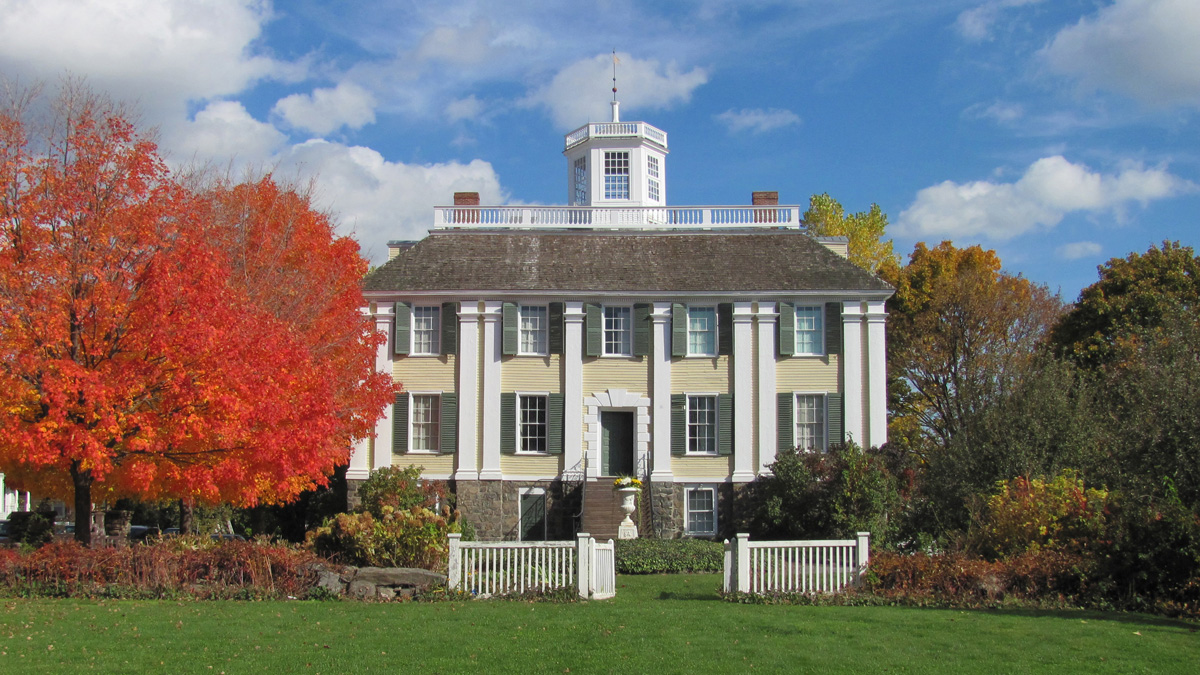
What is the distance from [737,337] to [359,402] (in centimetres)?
992

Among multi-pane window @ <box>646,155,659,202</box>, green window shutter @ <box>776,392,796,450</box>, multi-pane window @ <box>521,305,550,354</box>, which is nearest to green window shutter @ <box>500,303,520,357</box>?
multi-pane window @ <box>521,305,550,354</box>

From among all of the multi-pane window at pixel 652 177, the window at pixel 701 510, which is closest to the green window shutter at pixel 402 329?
the window at pixel 701 510

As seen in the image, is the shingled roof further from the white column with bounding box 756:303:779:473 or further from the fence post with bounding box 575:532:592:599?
the fence post with bounding box 575:532:592:599

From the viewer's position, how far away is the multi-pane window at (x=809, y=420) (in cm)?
2580

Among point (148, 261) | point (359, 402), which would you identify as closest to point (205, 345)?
point (148, 261)

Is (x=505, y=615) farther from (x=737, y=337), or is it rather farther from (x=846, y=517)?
(x=737, y=337)

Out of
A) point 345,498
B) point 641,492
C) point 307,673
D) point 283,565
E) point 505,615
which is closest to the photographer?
point 307,673

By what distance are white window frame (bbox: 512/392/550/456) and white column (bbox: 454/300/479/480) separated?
42.7 inches

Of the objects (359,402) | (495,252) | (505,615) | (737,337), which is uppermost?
(495,252)

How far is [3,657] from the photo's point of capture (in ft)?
31.1

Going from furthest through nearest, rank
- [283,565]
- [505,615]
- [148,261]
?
[148,261], [283,565], [505,615]

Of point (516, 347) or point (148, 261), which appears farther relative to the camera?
point (516, 347)

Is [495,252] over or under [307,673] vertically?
over

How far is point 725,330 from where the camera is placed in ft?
85.2
